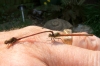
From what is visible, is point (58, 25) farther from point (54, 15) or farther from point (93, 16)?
point (93, 16)

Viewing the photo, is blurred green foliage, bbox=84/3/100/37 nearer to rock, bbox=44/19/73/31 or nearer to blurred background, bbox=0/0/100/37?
blurred background, bbox=0/0/100/37

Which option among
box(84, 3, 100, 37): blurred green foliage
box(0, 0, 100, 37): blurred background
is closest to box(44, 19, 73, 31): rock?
box(0, 0, 100, 37): blurred background

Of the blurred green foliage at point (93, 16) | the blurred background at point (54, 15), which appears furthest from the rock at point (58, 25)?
the blurred green foliage at point (93, 16)

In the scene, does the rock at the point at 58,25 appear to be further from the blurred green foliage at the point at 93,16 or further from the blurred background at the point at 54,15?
the blurred green foliage at the point at 93,16

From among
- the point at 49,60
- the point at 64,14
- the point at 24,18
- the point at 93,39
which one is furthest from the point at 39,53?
the point at 24,18

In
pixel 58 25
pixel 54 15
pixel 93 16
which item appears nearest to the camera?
pixel 58 25

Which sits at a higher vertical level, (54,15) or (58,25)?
(54,15)

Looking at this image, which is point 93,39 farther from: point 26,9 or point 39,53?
point 26,9

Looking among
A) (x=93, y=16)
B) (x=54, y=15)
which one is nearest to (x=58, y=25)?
(x=54, y=15)
